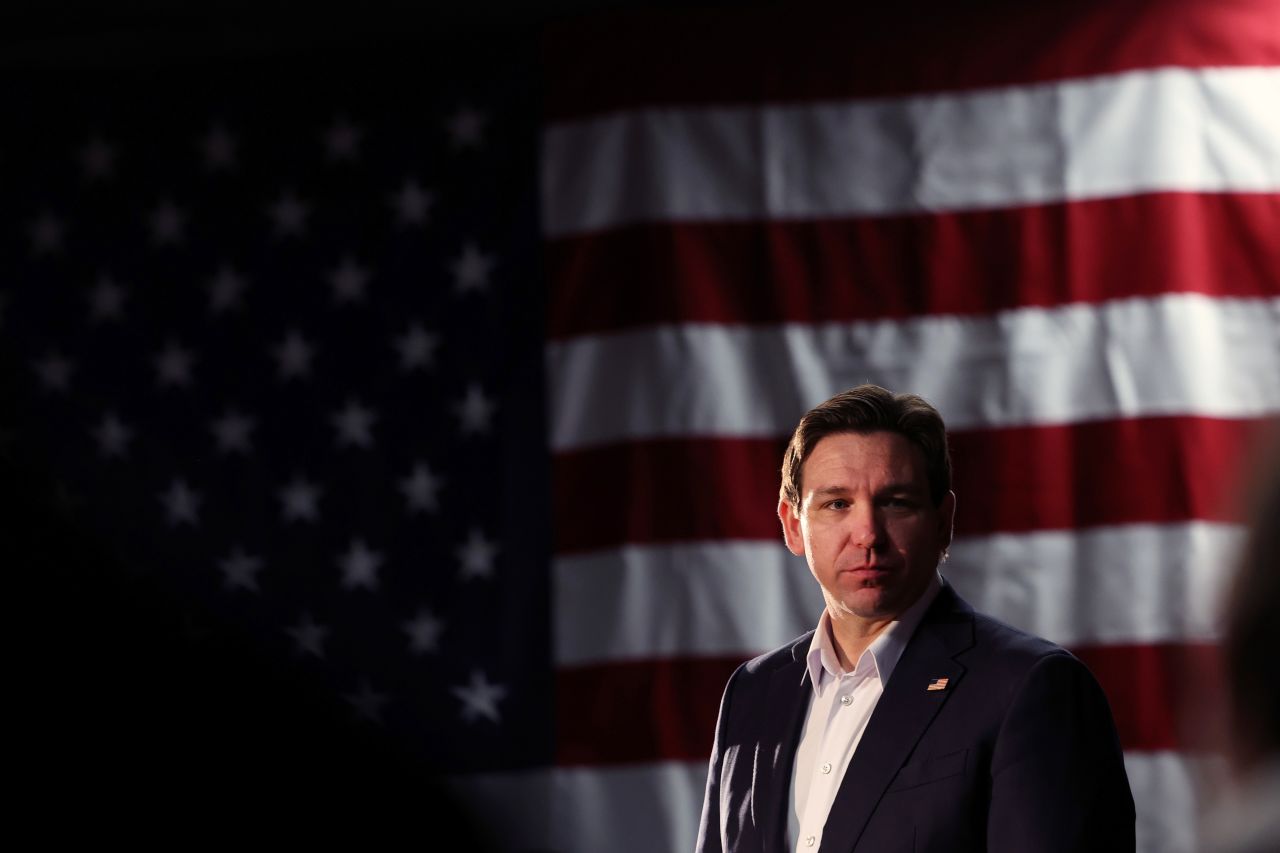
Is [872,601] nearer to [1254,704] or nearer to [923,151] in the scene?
[1254,704]

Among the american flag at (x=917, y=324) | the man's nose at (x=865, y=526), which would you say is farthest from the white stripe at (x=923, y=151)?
the man's nose at (x=865, y=526)

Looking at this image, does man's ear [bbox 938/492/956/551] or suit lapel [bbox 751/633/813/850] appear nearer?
suit lapel [bbox 751/633/813/850]

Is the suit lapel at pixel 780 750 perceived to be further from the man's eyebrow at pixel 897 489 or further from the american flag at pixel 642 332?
the american flag at pixel 642 332

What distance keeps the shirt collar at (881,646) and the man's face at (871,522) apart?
0.01m

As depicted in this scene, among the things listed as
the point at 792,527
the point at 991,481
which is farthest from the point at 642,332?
the point at 792,527

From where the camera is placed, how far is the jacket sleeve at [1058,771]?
1602mm

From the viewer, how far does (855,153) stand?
12.9 ft

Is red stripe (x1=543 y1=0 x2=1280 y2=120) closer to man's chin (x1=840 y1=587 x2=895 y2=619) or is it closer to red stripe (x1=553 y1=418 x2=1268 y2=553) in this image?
red stripe (x1=553 y1=418 x2=1268 y2=553)

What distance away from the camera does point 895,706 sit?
69.0 inches

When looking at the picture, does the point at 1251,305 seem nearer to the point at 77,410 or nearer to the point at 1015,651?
the point at 1015,651

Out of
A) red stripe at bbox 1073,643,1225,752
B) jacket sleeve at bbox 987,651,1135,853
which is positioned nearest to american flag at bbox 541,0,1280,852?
red stripe at bbox 1073,643,1225,752

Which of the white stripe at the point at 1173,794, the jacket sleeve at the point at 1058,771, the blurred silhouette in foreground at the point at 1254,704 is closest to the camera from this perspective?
the blurred silhouette in foreground at the point at 1254,704

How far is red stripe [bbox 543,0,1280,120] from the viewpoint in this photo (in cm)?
386

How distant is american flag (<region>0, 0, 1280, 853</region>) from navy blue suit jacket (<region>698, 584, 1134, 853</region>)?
77.8 inches
